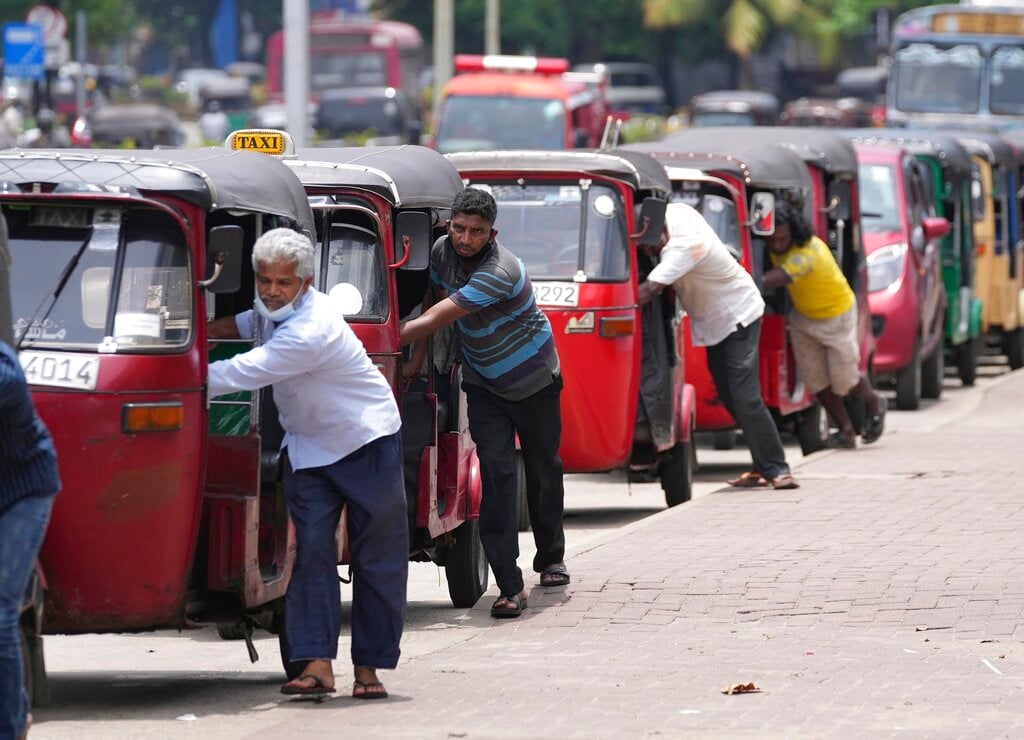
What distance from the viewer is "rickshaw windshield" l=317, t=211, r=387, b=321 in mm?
8625

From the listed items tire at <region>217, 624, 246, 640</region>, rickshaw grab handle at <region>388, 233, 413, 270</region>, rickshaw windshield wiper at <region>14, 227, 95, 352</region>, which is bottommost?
tire at <region>217, 624, 246, 640</region>

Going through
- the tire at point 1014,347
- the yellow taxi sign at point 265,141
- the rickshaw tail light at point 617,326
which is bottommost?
the tire at point 1014,347

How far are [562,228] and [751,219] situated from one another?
2.69 metres

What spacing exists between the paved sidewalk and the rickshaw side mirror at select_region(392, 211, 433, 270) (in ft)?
4.87

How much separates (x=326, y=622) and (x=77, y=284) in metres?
1.34

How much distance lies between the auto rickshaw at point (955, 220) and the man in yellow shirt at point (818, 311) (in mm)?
5297

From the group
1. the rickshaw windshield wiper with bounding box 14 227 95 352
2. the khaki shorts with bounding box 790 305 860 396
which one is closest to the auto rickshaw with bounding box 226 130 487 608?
the rickshaw windshield wiper with bounding box 14 227 95 352

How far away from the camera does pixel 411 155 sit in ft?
31.0

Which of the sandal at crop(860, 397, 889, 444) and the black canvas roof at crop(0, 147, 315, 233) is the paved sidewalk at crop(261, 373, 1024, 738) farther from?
the sandal at crop(860, 397, 889, 444)

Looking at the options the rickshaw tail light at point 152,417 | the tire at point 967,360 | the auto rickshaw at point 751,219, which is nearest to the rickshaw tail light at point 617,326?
the auto rickshaw at point 751,219

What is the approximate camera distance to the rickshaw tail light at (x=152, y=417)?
668 cm

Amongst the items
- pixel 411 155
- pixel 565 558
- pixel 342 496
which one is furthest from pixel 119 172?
pixel 565 558

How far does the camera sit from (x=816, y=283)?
1438 centimetres

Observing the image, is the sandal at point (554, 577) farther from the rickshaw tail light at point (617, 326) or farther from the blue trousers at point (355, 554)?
the rickshaw tail light at point (617, 326)
